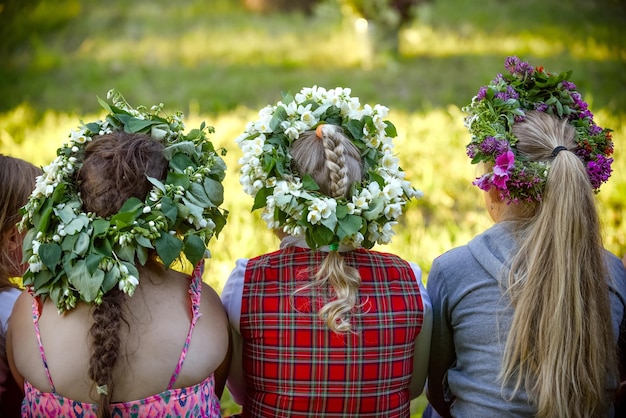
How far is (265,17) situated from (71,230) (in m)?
7.30

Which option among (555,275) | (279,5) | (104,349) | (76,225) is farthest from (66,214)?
(279,5)

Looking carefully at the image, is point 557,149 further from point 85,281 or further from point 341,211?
point 85,281

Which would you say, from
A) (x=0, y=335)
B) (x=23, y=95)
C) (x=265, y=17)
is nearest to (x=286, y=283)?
(x=0, y=335)

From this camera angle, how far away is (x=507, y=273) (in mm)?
2102

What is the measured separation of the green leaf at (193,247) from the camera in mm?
1967

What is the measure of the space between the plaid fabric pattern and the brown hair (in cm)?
39

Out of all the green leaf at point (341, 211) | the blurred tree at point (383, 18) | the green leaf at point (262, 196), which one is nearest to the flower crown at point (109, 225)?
the green leaf at point (262, 196)

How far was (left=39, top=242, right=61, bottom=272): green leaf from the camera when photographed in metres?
1.88

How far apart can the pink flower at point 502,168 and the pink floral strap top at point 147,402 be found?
35.8 inches

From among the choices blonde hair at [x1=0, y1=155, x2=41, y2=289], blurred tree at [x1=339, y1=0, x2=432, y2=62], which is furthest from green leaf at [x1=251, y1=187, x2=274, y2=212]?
blurred tree at [x1=339, y1=0, x2=432, y2=62]

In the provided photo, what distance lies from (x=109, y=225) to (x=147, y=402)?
47cm

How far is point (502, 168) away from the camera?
83.7 inches

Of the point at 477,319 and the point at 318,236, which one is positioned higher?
the point at 318,236

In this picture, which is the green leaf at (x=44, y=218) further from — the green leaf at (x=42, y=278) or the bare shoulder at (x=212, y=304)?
the bare shoulder at (x=212, y=304)
